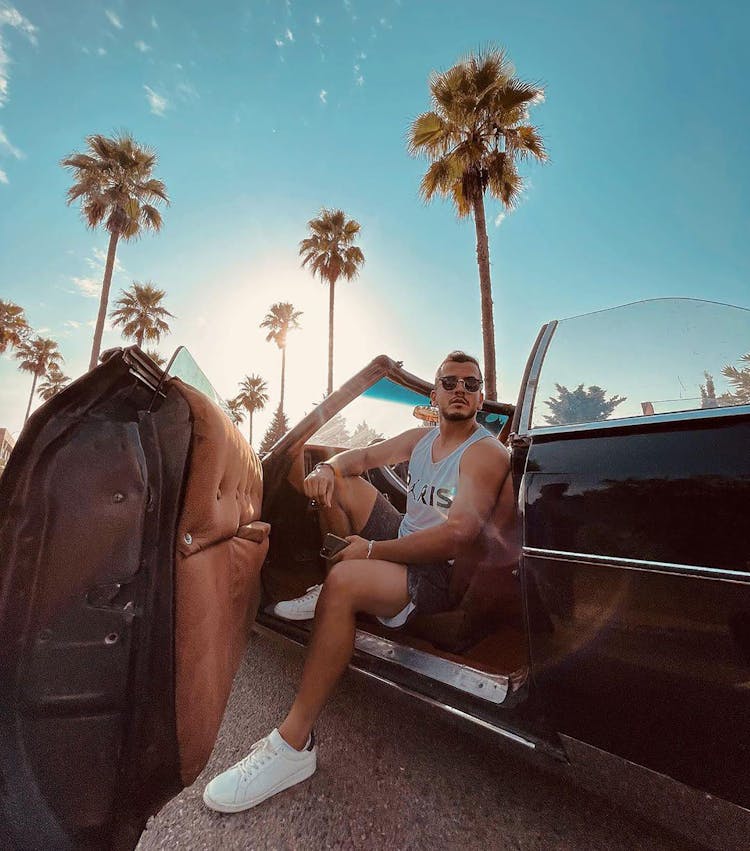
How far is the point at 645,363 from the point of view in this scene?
1506 mm

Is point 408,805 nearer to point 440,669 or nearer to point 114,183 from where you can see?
point 440,669

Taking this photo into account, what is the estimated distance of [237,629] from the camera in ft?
4.89

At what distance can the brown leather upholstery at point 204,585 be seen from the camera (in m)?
1.08

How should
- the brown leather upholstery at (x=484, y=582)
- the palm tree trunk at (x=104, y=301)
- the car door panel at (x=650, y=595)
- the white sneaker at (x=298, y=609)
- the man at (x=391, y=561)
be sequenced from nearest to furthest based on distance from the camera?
the car door panel at (x=650, y=595)
the man at (x=391, y=561)
the brown leather upholstery at (x=484, y=582)
the white sneaker at (x=298, y=609)
the palm tree trunk at (x=104, y=301)

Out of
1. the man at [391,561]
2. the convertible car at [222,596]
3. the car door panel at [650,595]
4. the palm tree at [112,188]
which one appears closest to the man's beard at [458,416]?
the man at [391,561]

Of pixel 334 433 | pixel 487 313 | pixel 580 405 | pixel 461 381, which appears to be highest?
pixel 487 313

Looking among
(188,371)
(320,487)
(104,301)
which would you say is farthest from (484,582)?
(104,301)

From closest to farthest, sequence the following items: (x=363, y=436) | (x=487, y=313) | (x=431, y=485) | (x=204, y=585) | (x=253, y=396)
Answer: (x=204, y=585) → (x=431, y=485) → (x=363, y=436) → (x=487, y=313) → (x=253, y=396)

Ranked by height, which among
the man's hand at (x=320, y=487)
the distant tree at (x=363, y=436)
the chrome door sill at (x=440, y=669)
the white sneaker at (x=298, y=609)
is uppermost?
the distant tree at (x=363, y=436)

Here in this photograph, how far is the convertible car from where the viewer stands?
94cm

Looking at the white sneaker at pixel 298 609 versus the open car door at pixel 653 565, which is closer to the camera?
the open car door at pixel 653 565

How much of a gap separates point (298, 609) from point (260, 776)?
2.24 feet

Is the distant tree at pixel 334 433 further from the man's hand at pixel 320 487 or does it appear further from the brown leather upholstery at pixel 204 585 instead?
the brown leather upholstery at pixel 204 585

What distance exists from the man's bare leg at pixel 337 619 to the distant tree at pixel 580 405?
81cm
